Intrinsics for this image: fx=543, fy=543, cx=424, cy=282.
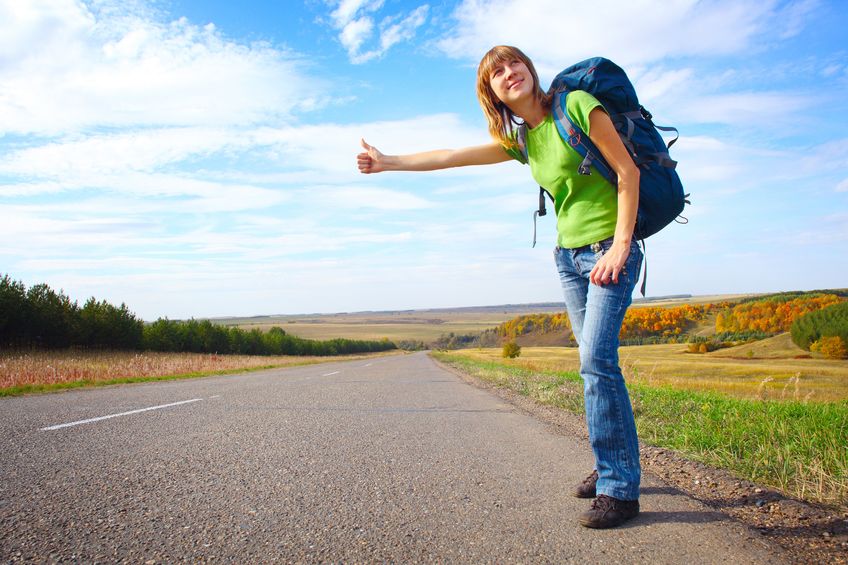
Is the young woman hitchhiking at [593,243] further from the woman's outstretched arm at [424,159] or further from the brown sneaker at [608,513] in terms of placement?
the woman's outstretched arm at [424,159]

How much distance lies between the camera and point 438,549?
2150 mm

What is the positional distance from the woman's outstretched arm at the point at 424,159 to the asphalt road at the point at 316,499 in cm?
194

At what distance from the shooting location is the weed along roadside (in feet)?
7.99

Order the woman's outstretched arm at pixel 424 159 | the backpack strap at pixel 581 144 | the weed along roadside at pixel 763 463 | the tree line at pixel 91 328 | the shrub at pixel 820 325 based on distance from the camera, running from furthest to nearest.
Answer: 1. the shrub at pixel 820 325
2. the tree line at pixel 91 328
3. the woman's outstretched arm at pixel 424 159
4. the backpack strap at pixel 581 144
5. the weed along roadside at pixel 763 463

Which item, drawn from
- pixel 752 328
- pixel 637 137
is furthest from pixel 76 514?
pixel 752 328

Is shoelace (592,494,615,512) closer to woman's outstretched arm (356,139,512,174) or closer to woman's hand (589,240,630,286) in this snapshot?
woman's hand (589,240,630,286)

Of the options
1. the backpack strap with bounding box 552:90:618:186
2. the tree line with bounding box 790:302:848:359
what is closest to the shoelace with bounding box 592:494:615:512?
the backpack strap with bounding box 552:90:618:186

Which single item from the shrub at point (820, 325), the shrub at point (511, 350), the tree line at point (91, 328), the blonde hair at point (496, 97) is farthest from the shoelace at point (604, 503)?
the shrub at point (511, 350)

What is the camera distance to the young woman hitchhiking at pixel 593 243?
2498 millimetres

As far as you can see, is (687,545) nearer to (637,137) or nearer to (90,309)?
(637,137)

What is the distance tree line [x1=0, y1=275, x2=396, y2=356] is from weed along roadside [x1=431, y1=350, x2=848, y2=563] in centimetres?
4703

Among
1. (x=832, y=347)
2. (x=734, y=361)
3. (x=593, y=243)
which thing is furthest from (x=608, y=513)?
(x=832, y=347)

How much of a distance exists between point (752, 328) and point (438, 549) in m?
80.1

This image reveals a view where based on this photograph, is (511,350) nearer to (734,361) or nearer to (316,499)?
(734,361)
